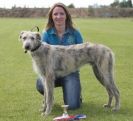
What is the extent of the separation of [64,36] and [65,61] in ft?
3.28

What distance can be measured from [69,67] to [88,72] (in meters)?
A: 5.94

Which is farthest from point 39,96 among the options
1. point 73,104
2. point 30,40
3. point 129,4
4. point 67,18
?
point 129,4

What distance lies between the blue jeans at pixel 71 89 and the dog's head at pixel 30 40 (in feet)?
4.77

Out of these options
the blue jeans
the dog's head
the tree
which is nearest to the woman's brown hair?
the blue jeans

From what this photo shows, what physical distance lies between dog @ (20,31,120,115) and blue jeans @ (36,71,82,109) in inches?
18.9

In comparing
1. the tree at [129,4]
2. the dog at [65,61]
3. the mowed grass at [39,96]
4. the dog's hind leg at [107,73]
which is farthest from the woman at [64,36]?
the tree at [129,4]

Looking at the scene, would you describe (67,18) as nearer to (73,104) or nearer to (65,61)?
(65,61)

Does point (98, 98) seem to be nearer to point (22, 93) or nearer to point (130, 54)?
point (22, 93)

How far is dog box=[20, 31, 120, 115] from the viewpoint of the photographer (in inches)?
403

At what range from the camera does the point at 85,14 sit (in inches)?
4203

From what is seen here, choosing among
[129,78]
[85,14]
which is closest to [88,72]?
[129,78]

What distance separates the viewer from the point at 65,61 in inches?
412

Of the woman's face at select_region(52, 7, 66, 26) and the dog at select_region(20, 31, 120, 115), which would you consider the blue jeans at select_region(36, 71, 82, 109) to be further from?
the woman's face at select_region(52, 7, 66, 26)

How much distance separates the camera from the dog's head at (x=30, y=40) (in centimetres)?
970
